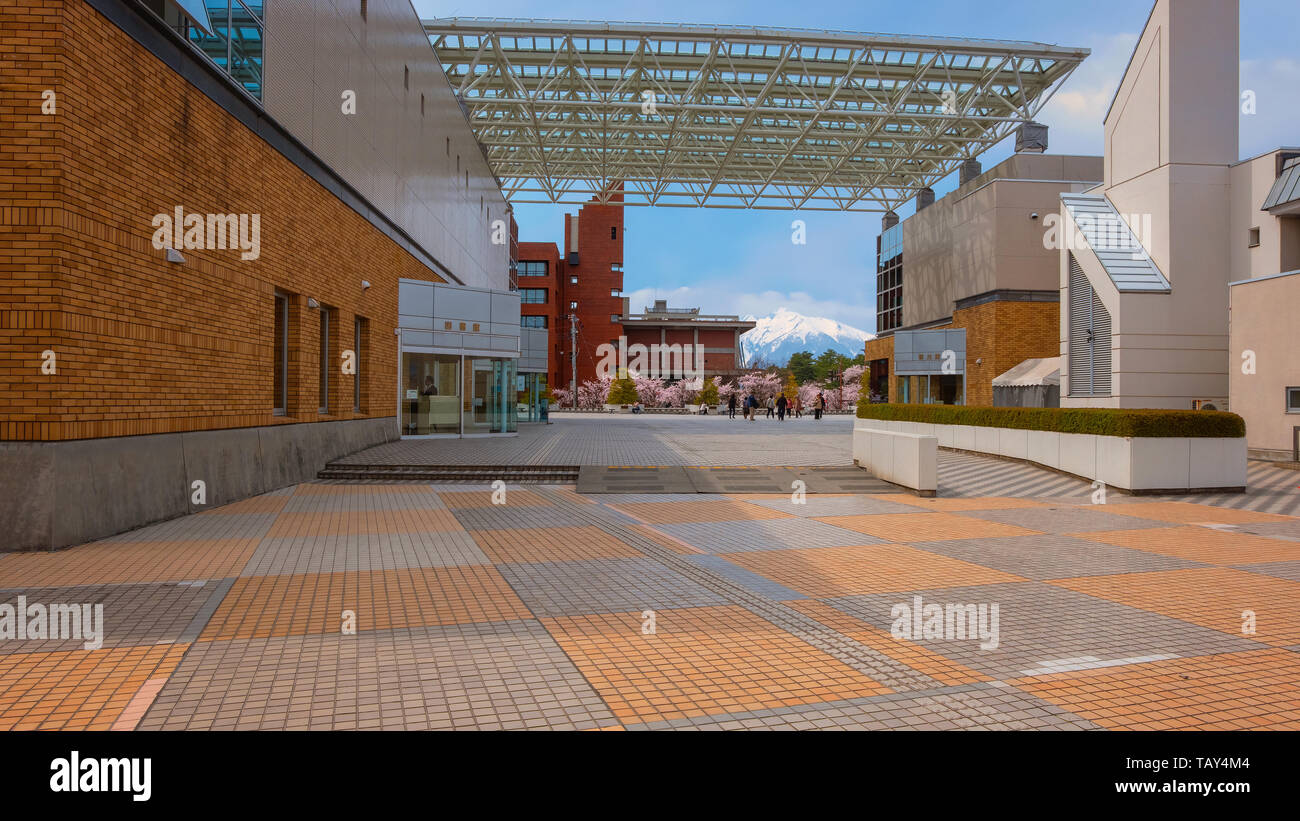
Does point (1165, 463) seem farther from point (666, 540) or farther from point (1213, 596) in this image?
point (666, 540)

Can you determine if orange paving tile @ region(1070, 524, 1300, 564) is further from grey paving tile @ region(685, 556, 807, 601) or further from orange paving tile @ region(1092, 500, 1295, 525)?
grey paving tile @ region(685, 556, 807, 601)

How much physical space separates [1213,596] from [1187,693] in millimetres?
3034

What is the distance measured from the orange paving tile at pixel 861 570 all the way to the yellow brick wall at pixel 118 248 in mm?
7452

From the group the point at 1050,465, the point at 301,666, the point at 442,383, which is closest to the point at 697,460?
the point at 1050,465

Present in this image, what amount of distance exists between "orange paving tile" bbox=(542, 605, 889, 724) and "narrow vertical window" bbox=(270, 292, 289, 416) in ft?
38.3

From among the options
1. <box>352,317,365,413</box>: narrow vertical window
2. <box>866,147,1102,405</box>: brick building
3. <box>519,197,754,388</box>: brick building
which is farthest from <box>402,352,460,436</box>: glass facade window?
<box>519,197,754,388</box>: brick building

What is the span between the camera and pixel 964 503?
13500mm

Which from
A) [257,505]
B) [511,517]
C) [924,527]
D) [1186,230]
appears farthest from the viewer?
[1186,230]

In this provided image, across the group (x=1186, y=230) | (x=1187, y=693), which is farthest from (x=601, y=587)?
(x=1186, y=230)

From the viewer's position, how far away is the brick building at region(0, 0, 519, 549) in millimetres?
8547

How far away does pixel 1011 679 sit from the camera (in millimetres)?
4738
